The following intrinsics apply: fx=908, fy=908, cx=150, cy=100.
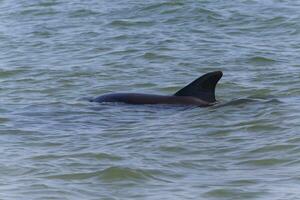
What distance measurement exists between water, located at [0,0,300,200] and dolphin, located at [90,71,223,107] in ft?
0.58

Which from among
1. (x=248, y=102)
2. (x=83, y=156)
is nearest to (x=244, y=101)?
(x=248, y=102)

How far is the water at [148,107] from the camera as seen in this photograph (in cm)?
788

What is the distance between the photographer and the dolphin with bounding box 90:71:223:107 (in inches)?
440

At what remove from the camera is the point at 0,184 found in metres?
7.74

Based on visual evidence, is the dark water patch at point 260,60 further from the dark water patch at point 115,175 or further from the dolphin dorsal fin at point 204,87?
the dark water patch at point 115,175

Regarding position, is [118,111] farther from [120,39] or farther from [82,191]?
[120,39]

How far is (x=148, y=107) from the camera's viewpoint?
36.9 ft

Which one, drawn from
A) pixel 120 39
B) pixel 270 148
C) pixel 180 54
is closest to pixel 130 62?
pixel 180 54

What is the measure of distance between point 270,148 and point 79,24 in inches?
411

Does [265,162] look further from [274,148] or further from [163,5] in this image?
[163,5]

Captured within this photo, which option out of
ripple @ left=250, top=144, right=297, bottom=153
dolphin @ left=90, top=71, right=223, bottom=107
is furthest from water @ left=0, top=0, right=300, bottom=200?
dolphin @ left=90, top=71, right=223, bottom=107

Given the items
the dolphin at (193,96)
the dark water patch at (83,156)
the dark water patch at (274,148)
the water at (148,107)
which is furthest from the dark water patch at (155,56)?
the dark water patch at (83,156)

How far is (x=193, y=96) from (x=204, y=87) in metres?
0.20

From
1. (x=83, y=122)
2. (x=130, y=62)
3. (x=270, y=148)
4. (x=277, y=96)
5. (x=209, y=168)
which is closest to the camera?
(x=209, y=168)
